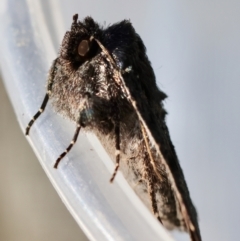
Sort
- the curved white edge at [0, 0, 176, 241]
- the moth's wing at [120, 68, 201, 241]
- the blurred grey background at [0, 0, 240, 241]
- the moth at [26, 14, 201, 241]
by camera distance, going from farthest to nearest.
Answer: the blurred grey background at [0, 0, 240, 241]
the curved white edge at [0, 0, 176, 241]
the moth at [26, 14, 201, 241]
the moth's wing at [120, 68, 201, 241]

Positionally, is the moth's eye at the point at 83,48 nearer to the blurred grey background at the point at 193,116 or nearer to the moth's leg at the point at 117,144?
the moth's leg at the point at 117,144

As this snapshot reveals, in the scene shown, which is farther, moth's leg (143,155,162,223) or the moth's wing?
moth's leg (143,155,162,223)

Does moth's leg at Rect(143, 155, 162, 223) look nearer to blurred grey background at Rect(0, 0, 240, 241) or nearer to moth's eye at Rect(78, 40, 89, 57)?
moth's eye at Rect(78, 40, 89, 57)

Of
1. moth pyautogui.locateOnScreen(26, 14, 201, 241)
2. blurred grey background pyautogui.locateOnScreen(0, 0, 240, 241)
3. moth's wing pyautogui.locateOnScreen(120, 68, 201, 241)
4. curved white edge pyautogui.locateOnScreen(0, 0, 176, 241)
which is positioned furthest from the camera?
blurred grey background pyautogui.locateOnScreen(0, 0, 240, 241)

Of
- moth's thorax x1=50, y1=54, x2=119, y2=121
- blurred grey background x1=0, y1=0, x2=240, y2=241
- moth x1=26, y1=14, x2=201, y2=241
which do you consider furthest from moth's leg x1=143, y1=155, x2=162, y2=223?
blurred grey background x1=0, y1=0, x2=240, y2=241

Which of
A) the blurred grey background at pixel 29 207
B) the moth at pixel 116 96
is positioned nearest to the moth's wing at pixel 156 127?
the moth at pixel 116 96

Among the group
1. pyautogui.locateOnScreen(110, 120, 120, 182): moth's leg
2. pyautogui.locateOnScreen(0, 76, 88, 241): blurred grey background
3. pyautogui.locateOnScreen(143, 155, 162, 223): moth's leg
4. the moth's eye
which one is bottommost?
pyautogui.locateOnScreen(0, 76, 88, 241): blurred grey background

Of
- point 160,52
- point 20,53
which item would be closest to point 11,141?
point 20,53
